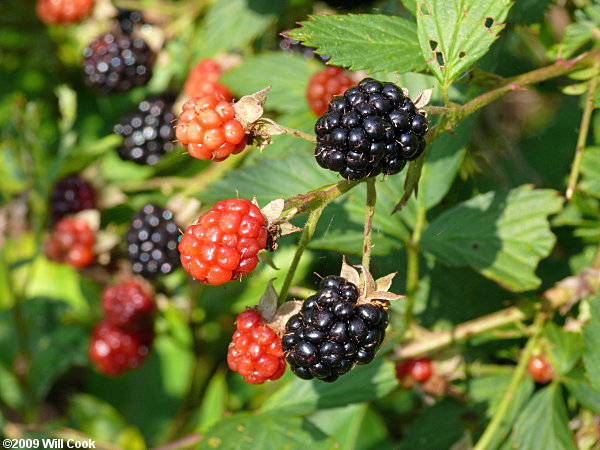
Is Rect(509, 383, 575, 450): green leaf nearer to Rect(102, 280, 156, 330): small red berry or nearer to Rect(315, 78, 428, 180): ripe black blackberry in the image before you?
Rect(315, 78, 428, 180): ripe black blackberry

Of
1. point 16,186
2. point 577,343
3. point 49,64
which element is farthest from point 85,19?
point 577,343

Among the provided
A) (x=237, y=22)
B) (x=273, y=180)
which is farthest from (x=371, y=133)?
(x=237, y=22)

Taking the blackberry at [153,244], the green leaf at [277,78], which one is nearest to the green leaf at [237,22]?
the green leaf at [277,78]

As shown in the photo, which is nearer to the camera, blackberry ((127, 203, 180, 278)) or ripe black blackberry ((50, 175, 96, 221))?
blackberry ((127, 203, 180, 278))

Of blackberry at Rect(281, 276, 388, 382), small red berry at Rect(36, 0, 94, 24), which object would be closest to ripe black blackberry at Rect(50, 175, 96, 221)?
small red berry at Rect(36, 0, 94, 24)

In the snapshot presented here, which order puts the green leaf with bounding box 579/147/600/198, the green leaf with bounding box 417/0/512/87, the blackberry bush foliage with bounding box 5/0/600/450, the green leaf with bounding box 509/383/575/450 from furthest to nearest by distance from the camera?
the green leaf with bounding box 579/147/600/198
the green leaf with bounding box 509/383/575/450
the green leaf with bounding box 417/0/512/87
the blackberry bush foliage with bounding box 5/0/600/450

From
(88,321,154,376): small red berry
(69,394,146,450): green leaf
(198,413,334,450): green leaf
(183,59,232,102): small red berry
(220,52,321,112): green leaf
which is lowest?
(69,394,146,450): green leaf
